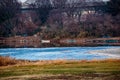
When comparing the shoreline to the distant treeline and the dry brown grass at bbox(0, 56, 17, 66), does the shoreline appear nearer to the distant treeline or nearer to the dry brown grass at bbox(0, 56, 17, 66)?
the distant treeline

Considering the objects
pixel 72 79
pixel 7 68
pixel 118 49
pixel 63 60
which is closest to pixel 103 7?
pixel 118 49

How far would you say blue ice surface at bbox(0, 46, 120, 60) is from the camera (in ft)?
18.8

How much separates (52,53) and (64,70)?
3.01 feet

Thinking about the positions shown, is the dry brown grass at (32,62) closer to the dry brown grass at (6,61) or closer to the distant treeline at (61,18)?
the dry brown grass at (6,61)

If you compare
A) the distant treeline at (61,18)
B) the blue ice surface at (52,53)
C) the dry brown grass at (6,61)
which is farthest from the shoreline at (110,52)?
the dry brown grass at (6,61)

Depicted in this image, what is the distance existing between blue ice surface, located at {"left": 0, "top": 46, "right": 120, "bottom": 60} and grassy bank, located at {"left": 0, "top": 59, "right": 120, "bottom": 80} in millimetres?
218

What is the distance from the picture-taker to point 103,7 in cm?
564

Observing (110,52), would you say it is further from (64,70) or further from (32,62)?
(32,62)

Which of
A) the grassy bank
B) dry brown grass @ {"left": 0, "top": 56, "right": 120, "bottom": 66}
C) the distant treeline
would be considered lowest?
the grassy bank

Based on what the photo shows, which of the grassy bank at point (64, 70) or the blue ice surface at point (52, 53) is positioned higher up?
the blue ice surface at point (52, 53)

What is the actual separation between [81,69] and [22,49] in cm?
→ 147

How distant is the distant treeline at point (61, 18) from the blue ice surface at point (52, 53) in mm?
409

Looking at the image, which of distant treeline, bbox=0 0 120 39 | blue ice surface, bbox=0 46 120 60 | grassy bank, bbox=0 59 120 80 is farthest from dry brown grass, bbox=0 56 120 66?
distant treeline, bbox=0 0 120 39

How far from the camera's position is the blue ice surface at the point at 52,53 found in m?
5.72
